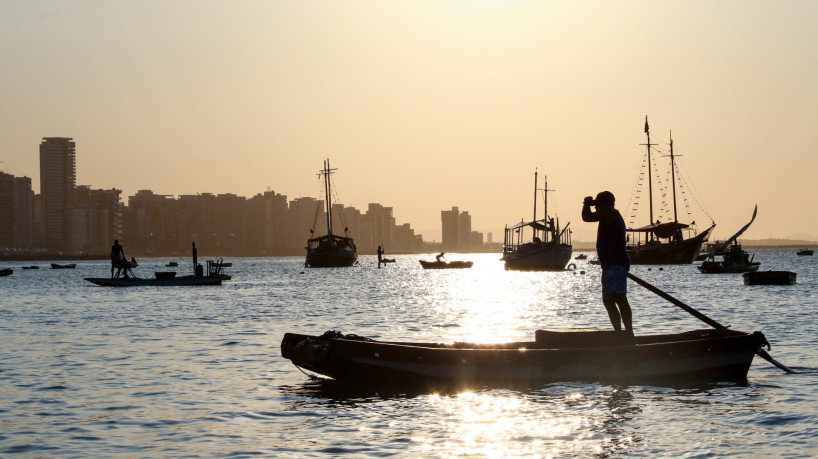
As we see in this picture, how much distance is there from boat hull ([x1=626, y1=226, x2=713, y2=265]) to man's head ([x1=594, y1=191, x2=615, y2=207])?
105m

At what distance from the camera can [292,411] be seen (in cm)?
1598

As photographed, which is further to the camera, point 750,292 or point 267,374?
point 750,292

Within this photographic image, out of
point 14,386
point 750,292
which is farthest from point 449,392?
point 750,292

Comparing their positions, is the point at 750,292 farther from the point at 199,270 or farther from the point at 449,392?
the point at 449,392

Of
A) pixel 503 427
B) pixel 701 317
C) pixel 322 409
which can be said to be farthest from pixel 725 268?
pixel 503 427

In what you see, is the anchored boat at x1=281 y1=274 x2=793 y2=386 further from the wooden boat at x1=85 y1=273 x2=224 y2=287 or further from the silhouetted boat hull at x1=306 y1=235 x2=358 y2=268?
the silhouetted boat hull at x1=306 y1=235 x2=358 y2=268

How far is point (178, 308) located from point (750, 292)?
116 ft

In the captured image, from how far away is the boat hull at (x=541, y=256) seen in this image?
103938 millimetres

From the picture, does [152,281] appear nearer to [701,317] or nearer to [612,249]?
[701,317]

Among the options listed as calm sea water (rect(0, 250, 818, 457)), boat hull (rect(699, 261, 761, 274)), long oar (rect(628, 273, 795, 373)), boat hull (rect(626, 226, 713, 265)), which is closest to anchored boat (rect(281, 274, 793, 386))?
long oar (rect(628, 273, 795, 373))

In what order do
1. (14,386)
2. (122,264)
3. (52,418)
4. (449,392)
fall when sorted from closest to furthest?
(52,418) → (449,392) → (14,386) → (122,264)

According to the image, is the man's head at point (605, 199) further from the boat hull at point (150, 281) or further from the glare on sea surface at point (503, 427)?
the boat hull at point (150, 281)

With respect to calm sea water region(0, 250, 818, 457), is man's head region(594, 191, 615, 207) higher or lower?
higher

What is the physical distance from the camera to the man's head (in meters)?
17.3
